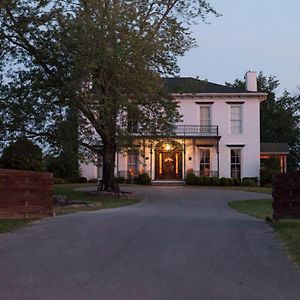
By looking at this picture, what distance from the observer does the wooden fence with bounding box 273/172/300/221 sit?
54.8ft

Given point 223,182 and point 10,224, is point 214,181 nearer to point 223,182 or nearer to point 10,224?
point 223,182

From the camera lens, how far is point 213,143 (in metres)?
46.7

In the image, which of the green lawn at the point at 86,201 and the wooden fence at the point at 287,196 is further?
the wooden fence at the point at 287,196

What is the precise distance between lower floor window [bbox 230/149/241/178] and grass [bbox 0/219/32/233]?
3184 cm

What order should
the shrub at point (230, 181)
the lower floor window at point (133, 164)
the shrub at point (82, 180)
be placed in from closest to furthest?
1. the shrub at point (230, 181)
2. the shrub at point (82, 180)
3. the lower floor window at point (133, 164)

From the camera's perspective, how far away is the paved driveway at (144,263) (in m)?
7.65

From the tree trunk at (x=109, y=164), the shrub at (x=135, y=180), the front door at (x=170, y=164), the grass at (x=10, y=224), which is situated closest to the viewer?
the grass at (x=10, y=224)

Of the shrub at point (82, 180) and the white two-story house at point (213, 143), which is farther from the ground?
the white two-story house at point (213, 143)

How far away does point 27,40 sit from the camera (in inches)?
1047

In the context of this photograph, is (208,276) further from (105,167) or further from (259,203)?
(105,167)

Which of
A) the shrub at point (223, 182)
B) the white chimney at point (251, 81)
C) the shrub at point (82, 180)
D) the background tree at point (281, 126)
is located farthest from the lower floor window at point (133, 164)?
the background tree at point (281, 126)

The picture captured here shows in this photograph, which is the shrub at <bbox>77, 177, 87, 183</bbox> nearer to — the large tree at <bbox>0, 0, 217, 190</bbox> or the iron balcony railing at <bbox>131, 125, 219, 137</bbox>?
the iron balcony railing at <bbox>131, 125, 219, 137</bbox>

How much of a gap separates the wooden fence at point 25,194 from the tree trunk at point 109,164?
39.8 feet

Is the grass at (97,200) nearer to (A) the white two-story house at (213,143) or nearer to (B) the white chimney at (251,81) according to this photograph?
(A) the white two-story house at (213,143)
